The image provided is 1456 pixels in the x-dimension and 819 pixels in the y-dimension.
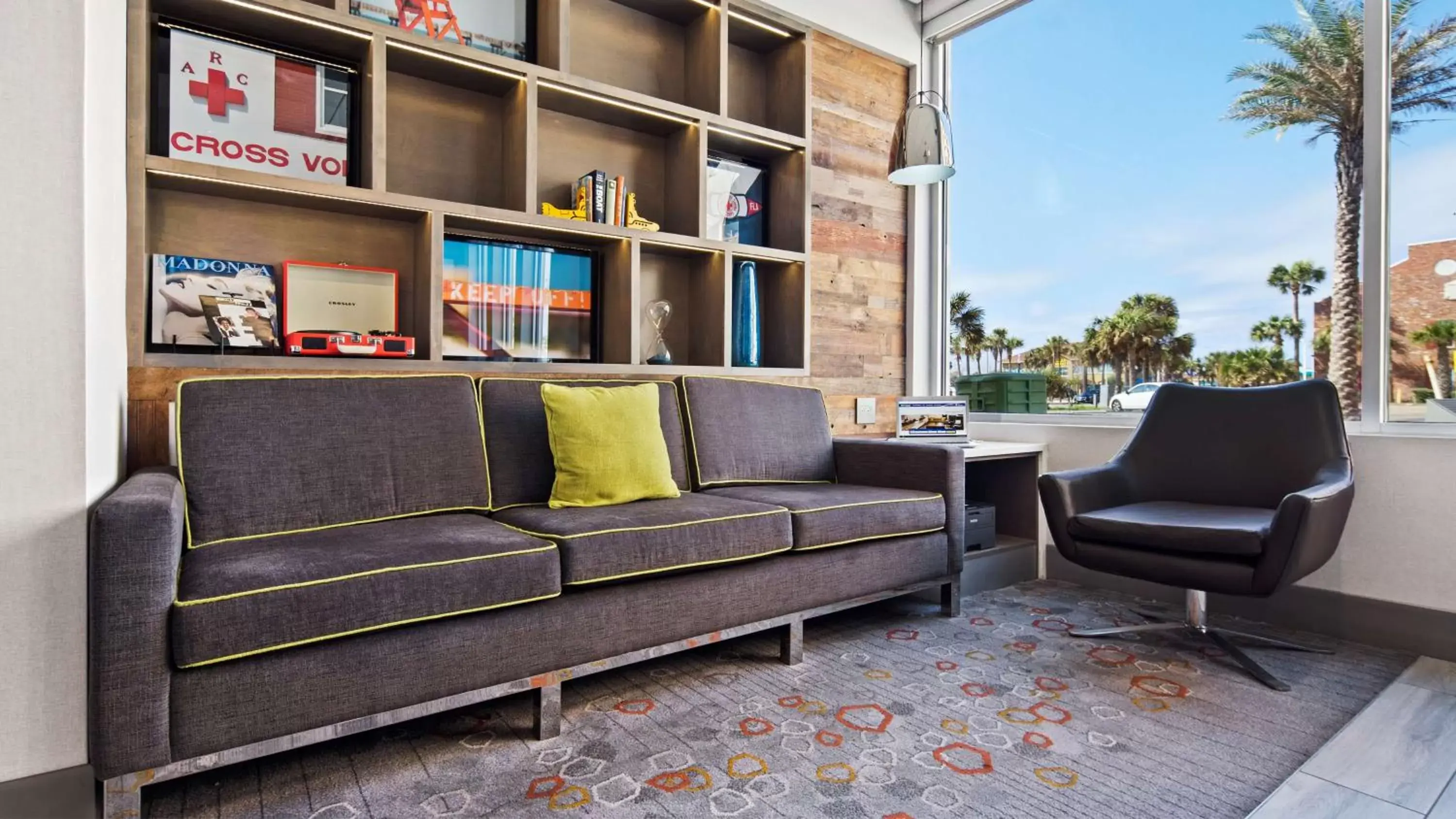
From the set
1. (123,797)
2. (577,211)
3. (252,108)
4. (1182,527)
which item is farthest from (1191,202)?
(123,797)

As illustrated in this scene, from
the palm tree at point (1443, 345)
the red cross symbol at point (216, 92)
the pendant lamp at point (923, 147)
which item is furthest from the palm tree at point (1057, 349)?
the red cross symbol at point (216, 92)

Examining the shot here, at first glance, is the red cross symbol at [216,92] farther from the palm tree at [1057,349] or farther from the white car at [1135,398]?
the white car at [1135,398]

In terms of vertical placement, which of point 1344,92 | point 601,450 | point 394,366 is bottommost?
point 601,450

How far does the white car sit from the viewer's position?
11.2 ft

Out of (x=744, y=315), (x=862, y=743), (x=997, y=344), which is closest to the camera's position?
(x=862, y=743)

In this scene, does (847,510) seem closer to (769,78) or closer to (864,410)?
(864,410)

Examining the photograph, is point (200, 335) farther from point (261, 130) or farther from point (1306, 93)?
point (1306, 93)

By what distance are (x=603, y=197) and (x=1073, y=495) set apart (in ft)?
6.62

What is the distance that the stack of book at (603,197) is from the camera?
2906mm

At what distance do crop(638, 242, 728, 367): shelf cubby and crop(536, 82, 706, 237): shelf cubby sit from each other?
153 millimetres

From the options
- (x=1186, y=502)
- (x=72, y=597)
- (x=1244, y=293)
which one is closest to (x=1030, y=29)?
(x=1244, y=293)

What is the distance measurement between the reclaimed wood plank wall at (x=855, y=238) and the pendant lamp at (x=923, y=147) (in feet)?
1.95

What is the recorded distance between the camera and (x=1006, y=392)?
12.8ft

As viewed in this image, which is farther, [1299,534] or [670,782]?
[1299,534]
